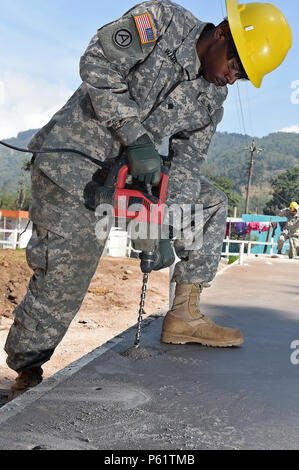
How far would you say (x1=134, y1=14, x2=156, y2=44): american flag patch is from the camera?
271cm

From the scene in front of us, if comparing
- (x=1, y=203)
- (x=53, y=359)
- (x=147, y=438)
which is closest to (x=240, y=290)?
(x=53, y=359)

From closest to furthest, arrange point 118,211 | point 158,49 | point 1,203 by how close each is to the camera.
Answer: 1. point 118,211
2. point 158,49
3. point 1,203

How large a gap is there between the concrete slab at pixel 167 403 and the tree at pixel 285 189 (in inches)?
3218

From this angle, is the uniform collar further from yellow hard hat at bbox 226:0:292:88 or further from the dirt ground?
the dirt ground

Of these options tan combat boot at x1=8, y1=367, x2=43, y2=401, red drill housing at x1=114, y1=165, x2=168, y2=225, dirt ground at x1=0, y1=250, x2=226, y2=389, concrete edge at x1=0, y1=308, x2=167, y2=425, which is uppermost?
red drill housing at x1=114, y1=165, x2=168, y2=225

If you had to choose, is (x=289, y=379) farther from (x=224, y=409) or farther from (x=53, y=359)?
(x=53, y=359)

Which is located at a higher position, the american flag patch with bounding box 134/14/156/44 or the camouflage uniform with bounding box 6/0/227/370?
the american flag patch with bounding box 134/14/156/44

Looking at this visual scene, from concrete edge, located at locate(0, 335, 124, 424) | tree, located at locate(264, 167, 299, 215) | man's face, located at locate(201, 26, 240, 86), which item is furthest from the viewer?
tree, located at locate(264, 167, 299, 215)

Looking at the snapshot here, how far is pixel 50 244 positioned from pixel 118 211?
20.3 inches

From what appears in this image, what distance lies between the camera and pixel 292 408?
1982 millimetres

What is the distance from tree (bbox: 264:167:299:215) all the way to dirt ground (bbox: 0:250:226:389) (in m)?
72.2

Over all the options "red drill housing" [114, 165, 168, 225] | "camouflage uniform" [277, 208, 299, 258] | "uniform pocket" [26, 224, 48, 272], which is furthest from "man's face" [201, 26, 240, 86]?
"camouflage uniform" [277, 208, 299, 258]

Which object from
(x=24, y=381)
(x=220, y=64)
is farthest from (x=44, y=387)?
(x=220, y=64)

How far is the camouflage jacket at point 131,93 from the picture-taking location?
2.73 metres
